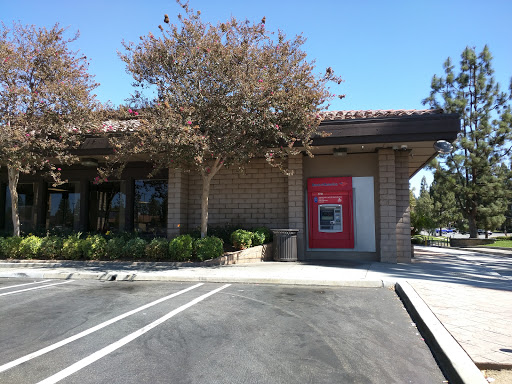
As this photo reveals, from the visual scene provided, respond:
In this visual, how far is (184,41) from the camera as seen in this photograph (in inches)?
424

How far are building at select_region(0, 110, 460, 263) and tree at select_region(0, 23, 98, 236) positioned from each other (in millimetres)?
1638

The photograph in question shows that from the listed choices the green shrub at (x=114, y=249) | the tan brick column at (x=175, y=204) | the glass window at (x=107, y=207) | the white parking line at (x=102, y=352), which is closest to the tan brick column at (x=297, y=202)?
the tan brick column at (x=175, y=204)

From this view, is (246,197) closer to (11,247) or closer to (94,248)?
(94,248)

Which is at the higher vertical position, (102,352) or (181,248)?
(181,248)

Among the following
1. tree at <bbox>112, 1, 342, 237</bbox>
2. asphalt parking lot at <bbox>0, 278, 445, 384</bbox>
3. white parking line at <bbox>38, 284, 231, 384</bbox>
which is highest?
tree at <bbox>112, 1, 342, 237</bbox>

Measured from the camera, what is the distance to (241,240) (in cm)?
1216

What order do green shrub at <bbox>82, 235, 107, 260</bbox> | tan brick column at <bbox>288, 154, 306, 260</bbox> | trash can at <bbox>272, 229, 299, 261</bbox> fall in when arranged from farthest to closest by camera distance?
1. tan brick column at <bbox>288, 154, 306, 260</bbox>
2. trash can at <bbox>272, 229, 299, 261</bbox>
3. green shrub at <bbox>82, 235, 107, 260</bbox>

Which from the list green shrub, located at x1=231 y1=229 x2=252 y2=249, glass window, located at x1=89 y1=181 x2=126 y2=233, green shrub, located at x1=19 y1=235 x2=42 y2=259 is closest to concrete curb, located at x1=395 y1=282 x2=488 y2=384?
green shrub, located at x1=231 y1=229 x2=252 y2=249

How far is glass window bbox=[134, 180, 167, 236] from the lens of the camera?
614 inches

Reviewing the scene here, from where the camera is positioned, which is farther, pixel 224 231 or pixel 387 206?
pixel 224 231

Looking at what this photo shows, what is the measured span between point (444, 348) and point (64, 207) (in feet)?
55.4

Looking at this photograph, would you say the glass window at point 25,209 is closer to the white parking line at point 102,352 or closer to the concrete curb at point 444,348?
the white parking line at point 102,352

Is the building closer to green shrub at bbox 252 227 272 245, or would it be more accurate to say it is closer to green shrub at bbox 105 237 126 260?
green shrub at bbox 252 227 272 245

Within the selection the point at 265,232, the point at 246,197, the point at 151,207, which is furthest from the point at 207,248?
the point at 151,207
